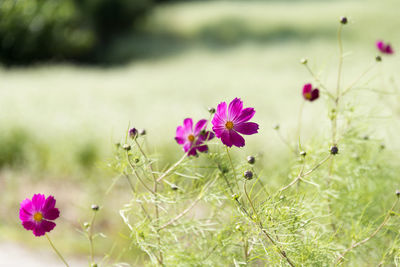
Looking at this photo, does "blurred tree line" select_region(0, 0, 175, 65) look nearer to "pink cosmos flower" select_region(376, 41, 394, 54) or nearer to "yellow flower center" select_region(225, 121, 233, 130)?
"pink cosmos flower" select_region(376, 41, 394, 54)

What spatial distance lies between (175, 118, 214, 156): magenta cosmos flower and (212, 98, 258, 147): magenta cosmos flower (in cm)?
5

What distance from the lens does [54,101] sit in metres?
→ 4.62

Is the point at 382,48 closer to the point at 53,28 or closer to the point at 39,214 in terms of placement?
the point at 39,214

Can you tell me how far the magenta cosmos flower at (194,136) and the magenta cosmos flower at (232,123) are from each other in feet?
0.17

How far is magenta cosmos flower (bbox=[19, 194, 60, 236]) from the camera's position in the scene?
0.81 metres

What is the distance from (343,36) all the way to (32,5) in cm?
590

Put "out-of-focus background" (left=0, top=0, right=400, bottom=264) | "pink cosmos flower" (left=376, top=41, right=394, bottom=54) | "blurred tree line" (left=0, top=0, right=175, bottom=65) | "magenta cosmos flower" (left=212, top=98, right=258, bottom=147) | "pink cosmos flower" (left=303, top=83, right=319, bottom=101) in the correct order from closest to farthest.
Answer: "magenta cosmos flower" (left=212, top=98, right=258, bottom=147) → "pink cosmos flower" (left=303, top=83, right=319, bottom=101) → "pink cosmos flower" (left=376, top=41, right=394, bottom=54) → "out-of-focus background" (left=0, top=0, right=400, bottom=264) → "blurred tree line" (left=0, top=0, right=175, bottom=65)

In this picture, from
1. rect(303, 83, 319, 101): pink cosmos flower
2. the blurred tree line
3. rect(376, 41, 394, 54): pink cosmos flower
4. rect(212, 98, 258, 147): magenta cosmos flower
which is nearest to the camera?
rect(212, 98, 258, 147): magenta cosmos flower

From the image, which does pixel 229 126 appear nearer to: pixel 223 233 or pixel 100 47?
pixel 223 233

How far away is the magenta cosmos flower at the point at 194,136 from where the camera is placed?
2.70ft

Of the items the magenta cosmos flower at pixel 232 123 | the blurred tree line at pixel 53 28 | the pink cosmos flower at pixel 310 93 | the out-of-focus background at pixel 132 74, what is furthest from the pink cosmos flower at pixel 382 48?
the blurred tree line at pixel 53 28

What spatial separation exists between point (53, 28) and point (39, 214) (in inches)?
341

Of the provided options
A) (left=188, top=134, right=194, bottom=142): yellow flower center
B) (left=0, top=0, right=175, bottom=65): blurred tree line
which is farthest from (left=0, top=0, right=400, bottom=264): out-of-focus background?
(left=188, top=134, right=194, bottom=142): yellow flower center

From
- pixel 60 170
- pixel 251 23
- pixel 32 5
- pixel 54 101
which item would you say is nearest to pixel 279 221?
pixel 60 170
